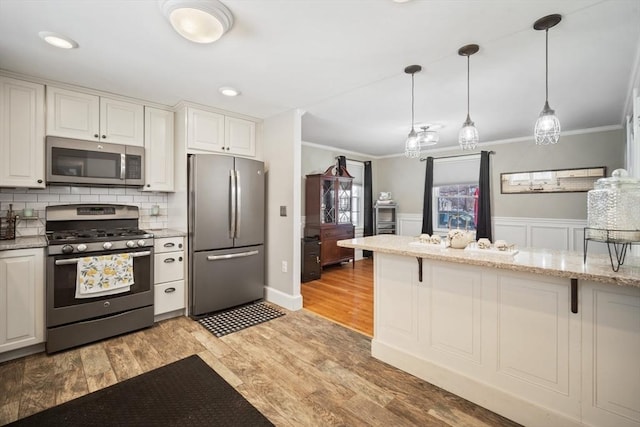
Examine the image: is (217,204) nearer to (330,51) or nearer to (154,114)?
(154,114)

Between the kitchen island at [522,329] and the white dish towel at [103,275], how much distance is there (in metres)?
2.22

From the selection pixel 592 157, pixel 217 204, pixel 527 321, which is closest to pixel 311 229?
pixel 217 204

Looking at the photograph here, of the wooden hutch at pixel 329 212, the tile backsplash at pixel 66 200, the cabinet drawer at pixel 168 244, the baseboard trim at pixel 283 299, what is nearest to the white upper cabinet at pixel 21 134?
the tile backsplash at pixel 66 200

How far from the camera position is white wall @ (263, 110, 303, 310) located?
11.4 ft

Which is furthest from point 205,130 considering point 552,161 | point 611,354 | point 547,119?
point 552,161

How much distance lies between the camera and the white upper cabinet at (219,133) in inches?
129

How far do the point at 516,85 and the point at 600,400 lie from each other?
2.62m

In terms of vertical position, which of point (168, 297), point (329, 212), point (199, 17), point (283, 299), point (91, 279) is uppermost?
point (199, 17)

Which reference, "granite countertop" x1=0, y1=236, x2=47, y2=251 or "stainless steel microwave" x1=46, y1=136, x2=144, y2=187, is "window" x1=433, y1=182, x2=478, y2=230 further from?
"granite countertop" x1=0, y1=236, x2=47, y2=251

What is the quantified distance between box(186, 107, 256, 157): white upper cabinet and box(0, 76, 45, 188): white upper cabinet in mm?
1246

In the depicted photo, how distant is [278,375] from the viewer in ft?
7.09

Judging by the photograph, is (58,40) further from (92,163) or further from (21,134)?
(92,163)

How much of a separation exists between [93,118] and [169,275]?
1.73 m

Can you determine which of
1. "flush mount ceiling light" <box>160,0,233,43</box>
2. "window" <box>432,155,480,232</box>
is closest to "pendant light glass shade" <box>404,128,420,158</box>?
"flush mount ceiling light" <box>160,0,233,43</box>
